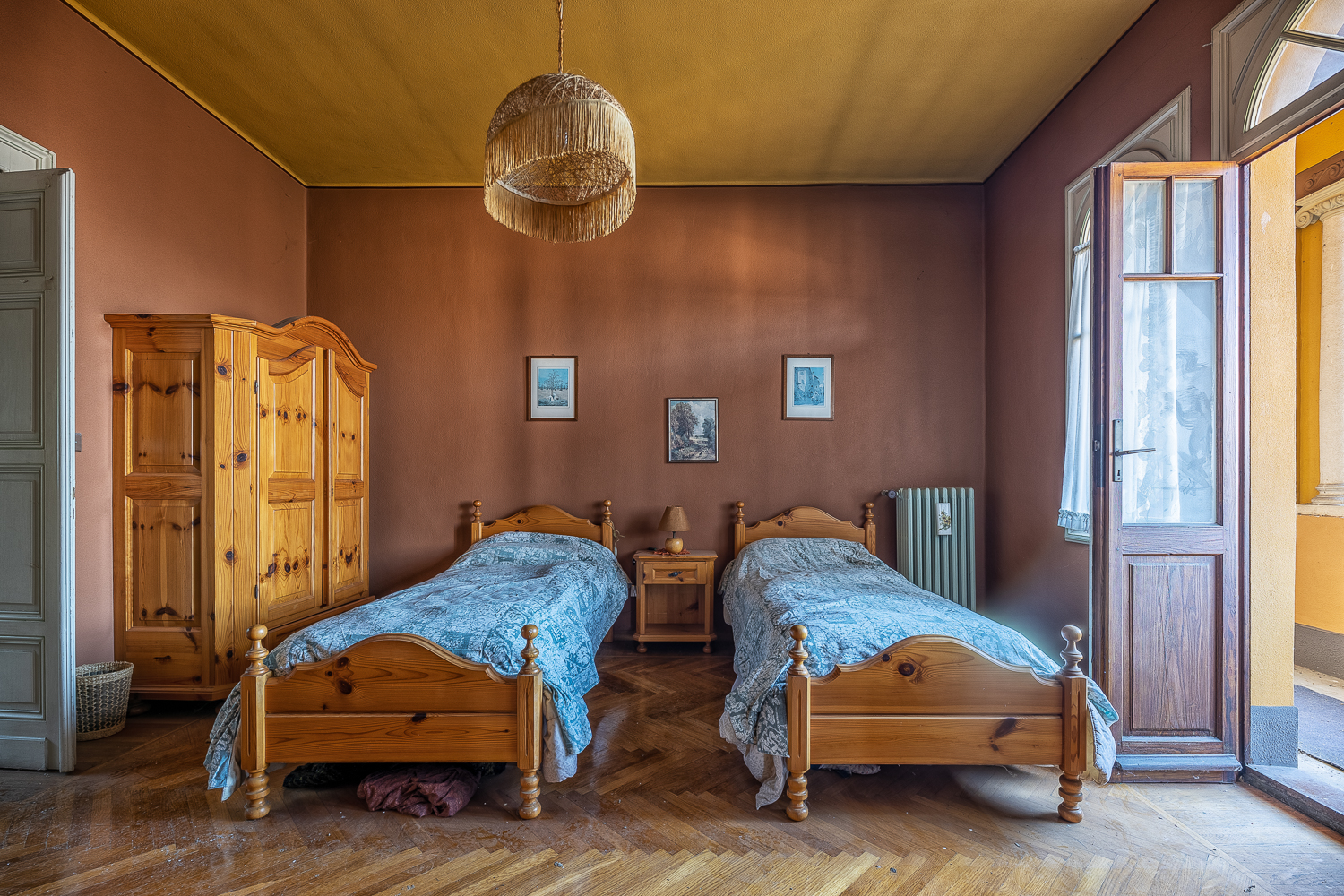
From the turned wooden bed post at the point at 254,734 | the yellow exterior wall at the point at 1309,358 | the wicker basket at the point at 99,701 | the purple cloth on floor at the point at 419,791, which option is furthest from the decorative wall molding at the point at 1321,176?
the wicker basket at the point at 99,701

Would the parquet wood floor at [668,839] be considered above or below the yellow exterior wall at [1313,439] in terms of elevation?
below

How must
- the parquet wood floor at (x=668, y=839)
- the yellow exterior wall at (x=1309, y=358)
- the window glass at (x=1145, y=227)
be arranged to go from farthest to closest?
1. the yellow exterior wall at (x=1309, y=358)
2. the window glass at (x=1145, y=227)
3. the parquet wood floor at (x=668, y=839)

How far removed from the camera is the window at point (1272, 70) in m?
2.00

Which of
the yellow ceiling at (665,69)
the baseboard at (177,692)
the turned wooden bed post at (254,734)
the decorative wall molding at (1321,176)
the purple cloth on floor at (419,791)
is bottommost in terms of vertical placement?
the purple cloth on floor at (419,791)

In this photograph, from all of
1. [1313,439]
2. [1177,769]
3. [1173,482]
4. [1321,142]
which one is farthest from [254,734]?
[1321,142]

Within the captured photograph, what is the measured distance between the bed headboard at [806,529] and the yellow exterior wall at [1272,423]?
1.98m

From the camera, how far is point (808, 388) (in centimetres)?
429

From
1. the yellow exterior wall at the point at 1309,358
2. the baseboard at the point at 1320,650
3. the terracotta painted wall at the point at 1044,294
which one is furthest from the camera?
the yellow exterior wall at the point at 1309,358

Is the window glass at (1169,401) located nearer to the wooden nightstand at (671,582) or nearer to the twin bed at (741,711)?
the twin bed at (741,711)

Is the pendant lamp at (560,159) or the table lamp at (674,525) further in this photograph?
the table lamp at (674,525)

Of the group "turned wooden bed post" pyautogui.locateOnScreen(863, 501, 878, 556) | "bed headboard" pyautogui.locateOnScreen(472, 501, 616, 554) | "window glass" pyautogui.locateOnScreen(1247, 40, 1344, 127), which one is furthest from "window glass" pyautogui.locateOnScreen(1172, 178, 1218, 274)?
"bed headboard" pyautogui.locateOnScreen(472, 501, 616, 554)

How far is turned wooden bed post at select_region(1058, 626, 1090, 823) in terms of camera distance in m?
2.04

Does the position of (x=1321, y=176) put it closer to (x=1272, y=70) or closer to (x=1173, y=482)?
(x=1272, y=70)

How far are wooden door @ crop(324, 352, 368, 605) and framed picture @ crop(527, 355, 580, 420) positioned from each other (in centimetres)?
105
